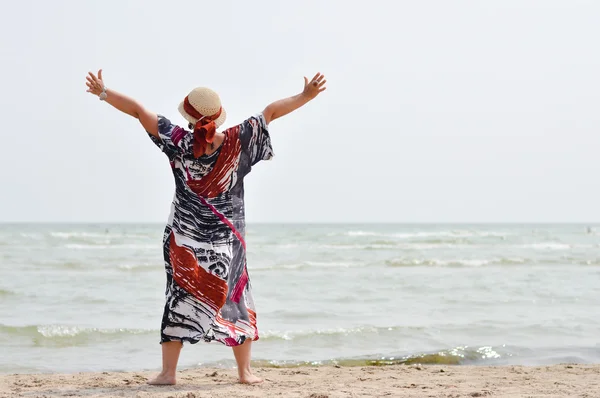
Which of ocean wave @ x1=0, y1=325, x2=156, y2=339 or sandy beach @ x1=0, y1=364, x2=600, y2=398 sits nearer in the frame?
sandy beach @ x1=0, y1=364, x2=600, y2=398

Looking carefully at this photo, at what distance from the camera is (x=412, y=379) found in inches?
183

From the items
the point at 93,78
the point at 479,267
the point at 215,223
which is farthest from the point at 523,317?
the point at 479,267

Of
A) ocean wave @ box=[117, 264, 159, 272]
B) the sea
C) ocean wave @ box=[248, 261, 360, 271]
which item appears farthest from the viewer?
ocean wave @ box=[248, 261, 360, 271]

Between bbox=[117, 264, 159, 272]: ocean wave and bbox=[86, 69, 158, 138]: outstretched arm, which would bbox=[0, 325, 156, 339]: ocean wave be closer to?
bbox=[86, 69, 158, 138]: outstretched arm

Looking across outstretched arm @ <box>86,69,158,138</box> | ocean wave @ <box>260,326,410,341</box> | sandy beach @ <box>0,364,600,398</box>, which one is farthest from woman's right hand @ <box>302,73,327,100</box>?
ocean wave @ <box>260,326,410,341</box>

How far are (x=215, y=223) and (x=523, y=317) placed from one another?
5303 millimetres

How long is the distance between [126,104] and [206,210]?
0.76 m

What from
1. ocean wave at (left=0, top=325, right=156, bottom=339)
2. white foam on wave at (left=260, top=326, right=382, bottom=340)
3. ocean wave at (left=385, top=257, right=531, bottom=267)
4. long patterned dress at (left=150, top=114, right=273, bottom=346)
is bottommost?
ocean wave at (left=0, top=325, right=156, bottom=339)

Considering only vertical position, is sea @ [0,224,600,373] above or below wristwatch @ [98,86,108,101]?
below

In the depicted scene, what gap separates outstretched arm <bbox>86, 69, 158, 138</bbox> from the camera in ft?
12.5

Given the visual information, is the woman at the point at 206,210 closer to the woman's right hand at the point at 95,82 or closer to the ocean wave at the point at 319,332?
the woman's right hand at the point at 95,82

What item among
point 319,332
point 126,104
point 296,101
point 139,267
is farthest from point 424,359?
point 139,267

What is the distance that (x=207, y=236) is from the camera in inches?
154

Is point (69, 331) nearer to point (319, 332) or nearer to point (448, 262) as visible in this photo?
point (319, 332)
